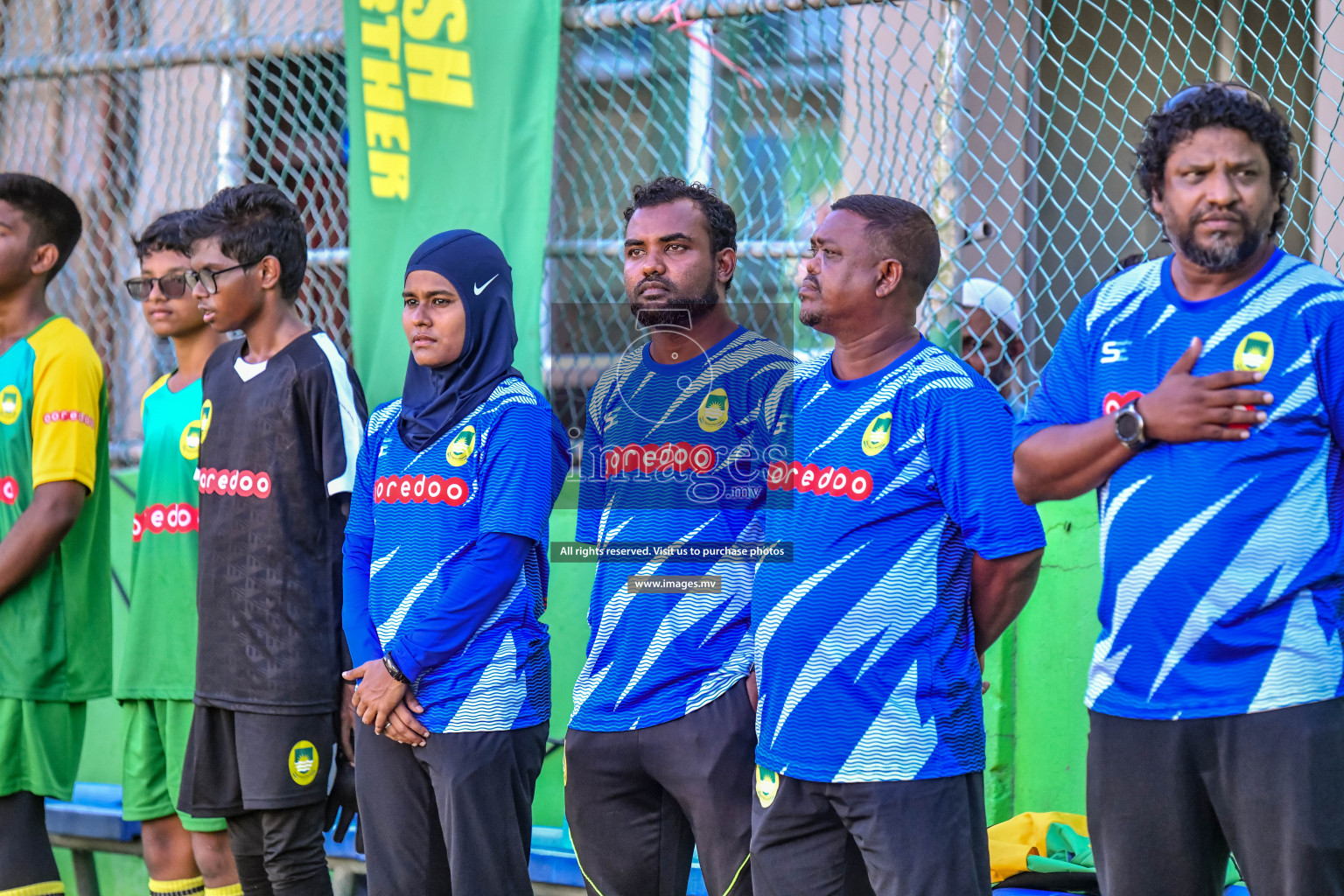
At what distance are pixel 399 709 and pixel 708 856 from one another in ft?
2.51

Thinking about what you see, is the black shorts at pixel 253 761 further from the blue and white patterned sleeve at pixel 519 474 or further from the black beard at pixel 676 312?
the black beard at pixel 676 312

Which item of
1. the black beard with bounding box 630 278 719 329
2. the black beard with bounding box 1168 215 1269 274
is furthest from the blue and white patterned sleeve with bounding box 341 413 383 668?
the black beard with bounding box 1168 215 1269 274

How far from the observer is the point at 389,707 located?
10.0 ft

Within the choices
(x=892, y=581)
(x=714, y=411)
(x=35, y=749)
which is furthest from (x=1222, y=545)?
(x=35, y=749)

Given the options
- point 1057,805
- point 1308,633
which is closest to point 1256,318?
point 1308,633

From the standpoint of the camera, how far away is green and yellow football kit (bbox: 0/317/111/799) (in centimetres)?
397

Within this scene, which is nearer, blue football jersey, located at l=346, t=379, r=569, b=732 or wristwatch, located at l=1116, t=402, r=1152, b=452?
wristwatch, located at l=1116, t=402, r=1152, b=452

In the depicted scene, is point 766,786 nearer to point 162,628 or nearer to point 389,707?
point 389,707

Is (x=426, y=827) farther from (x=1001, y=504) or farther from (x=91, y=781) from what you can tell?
(x=91, y=781)

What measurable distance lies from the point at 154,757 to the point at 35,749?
0.36 m

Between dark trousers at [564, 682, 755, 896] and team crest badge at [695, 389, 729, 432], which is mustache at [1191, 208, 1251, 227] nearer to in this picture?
team crest badge at [695, 389, 729, 432]

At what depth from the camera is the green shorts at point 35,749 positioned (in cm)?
394

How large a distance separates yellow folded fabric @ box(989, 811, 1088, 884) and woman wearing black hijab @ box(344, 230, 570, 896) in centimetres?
124

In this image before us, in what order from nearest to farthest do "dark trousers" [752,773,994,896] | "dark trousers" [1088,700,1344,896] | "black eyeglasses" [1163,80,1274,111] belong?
"dark trousers" [1088,700,1344,896] → "black eyeglasses" [1163,80,1274,111] → "dark trousers" [752,773,994,896]
